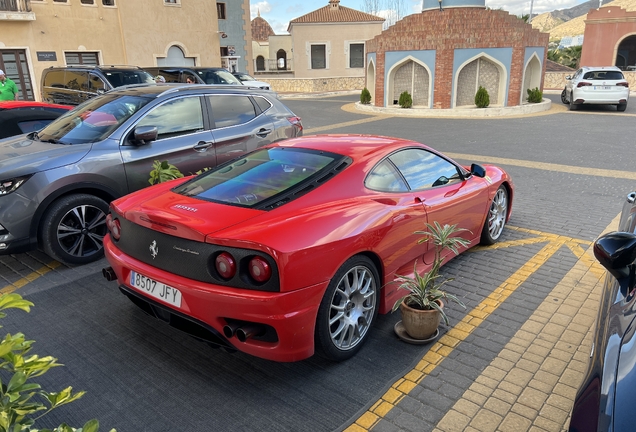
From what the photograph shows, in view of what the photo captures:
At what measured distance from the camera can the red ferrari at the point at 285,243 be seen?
278 cm

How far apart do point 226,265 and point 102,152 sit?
9.95 ft

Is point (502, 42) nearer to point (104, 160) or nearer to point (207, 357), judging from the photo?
point (104, 160)

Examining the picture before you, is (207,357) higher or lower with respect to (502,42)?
lower

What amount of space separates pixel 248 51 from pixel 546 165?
31786 millimetres

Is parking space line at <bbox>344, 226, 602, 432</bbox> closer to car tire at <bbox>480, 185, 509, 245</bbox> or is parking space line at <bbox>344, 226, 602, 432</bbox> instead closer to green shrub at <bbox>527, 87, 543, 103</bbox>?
car tire at <bbox>480, 185, 509, 245</bbox>

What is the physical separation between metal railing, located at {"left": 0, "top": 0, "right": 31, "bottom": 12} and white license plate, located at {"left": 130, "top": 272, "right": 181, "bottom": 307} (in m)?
23.7

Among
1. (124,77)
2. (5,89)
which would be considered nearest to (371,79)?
(124,77)

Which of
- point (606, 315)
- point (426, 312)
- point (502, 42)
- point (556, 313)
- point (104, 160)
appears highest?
point (502, 42)

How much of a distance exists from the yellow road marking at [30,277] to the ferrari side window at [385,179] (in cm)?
358

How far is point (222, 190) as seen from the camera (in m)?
3.56

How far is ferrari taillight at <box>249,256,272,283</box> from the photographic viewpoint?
8.95 feet

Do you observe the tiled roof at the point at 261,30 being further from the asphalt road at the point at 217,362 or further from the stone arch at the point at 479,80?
the asphalt road at the point at 217,362

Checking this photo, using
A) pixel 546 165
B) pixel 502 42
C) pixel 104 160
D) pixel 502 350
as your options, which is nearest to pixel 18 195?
pixel 104 160

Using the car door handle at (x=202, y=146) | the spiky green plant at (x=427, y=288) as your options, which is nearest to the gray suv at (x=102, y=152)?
the car door handle at (x=202, y=146)
